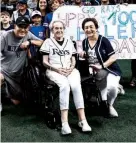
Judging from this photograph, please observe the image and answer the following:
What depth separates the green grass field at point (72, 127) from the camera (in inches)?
113

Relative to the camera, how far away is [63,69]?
10.5 feet

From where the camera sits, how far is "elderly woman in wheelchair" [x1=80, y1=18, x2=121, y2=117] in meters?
3.37

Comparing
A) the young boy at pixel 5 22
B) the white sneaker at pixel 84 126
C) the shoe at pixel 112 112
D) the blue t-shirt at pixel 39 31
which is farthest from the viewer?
the blue t-shirt at pixel 39 31

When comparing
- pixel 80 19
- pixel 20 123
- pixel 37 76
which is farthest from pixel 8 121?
pixel 80 19

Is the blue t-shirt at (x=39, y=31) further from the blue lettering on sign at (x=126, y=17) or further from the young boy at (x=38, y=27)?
the blue lettering on sign at (x=126, y=17)

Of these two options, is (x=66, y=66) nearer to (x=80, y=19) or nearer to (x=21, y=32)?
(x=21, y=32)

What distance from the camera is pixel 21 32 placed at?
3338 mm

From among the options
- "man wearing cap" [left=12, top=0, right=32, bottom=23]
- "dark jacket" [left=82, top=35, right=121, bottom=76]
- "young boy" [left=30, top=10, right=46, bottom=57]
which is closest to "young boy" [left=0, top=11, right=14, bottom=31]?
"young boy" [left=30, top=10, right=46, bottom=57]

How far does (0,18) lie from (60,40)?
0.98 m

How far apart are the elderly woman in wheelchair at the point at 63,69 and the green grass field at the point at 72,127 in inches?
4.3

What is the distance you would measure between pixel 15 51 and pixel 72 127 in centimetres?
98

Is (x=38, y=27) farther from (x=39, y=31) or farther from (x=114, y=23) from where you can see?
(x=114, y=23)

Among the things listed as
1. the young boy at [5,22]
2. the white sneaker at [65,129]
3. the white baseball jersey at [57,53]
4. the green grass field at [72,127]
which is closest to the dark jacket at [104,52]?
the white baseball jersey at [57,53]

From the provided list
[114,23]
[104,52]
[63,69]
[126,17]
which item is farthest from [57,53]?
[126,17]
